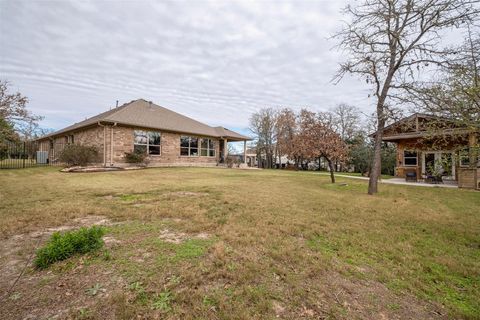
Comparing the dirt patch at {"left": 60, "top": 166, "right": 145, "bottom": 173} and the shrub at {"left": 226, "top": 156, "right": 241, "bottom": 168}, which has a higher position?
the shrub at {"left": 226, "top": 156, "right": 241, "bottom": 168}

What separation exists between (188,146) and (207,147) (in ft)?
7.52

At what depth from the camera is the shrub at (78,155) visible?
1438cm

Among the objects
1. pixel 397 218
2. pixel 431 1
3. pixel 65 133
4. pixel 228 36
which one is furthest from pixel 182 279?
pixel 65 133

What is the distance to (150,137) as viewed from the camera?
693 inches

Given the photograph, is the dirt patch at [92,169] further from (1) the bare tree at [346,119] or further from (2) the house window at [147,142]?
(1) the bare tree at [346,119]

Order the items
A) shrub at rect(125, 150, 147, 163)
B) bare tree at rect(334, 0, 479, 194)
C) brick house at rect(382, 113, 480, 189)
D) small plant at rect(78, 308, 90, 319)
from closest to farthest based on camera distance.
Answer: small plant at rect(78, 308, 90, 319) < brick house at rect(382, 113, 480, 189) < bare tree at rect(334, 0, 479, 194) < shrub at rect(125, 150, 147, 163)

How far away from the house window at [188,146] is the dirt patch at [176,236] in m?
16.7

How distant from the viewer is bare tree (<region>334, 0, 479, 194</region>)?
7.38m

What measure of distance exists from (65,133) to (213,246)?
23.7 metres

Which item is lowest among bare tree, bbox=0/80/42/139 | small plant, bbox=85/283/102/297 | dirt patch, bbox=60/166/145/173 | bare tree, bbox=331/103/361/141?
small plant, bbox=85/283/102/297

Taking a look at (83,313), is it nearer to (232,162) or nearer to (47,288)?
(47,288)

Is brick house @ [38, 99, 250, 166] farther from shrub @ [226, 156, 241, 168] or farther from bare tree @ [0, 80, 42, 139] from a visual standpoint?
bare tree @ [0, 80, 42, 139]

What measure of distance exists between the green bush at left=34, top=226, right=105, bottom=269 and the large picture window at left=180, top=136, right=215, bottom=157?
17140 millimetres

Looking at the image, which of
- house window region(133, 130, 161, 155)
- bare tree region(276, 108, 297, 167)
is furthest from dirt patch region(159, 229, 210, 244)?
bare tree region(276, 108, 297, 167)
